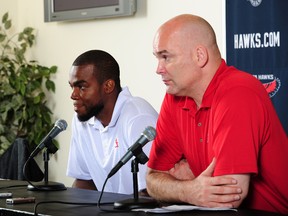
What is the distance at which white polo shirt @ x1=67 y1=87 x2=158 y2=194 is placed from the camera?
3.15 m

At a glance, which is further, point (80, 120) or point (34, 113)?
point (34, 113)

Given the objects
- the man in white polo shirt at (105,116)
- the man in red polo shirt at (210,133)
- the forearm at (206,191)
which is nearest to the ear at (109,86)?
the man in white polo shirt at (105,116)

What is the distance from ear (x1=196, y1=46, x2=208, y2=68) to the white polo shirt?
717 millimetres

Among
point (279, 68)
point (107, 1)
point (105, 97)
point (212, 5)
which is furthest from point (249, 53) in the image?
point (107, 1)

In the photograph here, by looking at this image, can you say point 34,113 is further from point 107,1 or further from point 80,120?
point 80,120

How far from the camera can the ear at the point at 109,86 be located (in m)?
3.31

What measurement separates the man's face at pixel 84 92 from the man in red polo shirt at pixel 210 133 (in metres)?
0.62

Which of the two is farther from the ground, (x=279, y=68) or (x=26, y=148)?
(x=279, y=68)

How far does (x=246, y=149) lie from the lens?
2.19 metres

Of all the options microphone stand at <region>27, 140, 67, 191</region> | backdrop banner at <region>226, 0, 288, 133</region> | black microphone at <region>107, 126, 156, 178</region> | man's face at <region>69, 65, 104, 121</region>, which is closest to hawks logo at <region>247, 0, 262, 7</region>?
backdrop banner at <region>226, 0, 288, 133</region>

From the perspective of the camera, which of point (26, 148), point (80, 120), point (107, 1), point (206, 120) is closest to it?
point (206, 120)

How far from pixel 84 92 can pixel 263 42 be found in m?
1.19

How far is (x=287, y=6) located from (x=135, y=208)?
1958 millimetres

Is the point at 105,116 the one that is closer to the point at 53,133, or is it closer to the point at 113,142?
the point at 113,142
